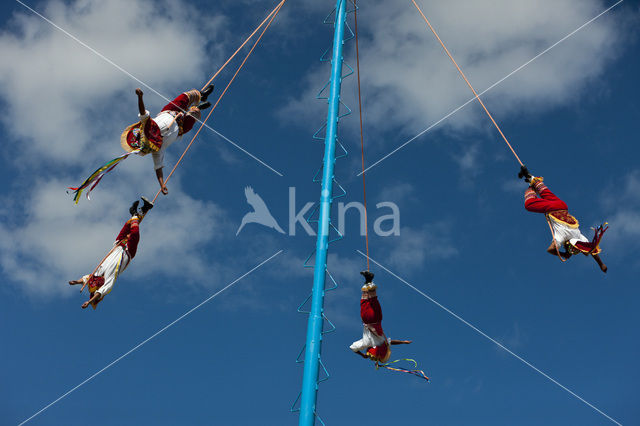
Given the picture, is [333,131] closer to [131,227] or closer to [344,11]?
[344,11]

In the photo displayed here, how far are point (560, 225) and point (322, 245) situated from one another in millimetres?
3650

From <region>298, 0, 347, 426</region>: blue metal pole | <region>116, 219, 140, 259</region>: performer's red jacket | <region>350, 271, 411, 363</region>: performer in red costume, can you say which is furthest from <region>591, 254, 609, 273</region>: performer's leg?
<region>116, 219, 140, 259</region>: performer's red jacket

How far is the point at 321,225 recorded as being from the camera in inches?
355

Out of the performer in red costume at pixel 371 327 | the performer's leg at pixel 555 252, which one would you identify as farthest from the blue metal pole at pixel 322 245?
the performer's leg at pixel 555 252

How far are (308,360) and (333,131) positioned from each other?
3.79m

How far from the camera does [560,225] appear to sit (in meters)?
9.08

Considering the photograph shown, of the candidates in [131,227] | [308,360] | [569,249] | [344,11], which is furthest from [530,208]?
[131,227]

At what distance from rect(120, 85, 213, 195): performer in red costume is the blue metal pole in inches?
83.2

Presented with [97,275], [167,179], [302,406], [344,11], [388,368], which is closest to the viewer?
[302,406]

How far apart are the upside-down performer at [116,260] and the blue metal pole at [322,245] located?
2.66m

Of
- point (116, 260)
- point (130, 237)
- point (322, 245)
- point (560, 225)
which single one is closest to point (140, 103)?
point (130, 237)

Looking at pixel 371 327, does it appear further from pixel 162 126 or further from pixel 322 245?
pixel 162 126

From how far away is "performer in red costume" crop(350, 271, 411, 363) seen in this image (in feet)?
30.6

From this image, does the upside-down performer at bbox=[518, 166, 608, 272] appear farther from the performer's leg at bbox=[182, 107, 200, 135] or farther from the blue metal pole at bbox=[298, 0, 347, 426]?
the performer's leg at bbox=[182, 107, 200, 135]
